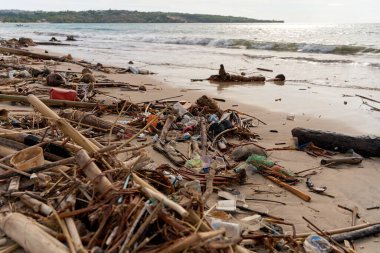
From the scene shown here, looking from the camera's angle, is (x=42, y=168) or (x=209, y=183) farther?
(x=209, y=183)

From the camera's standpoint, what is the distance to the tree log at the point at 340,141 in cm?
530

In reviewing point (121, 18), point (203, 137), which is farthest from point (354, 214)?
point (121, 18)

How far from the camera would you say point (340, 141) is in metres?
5.45

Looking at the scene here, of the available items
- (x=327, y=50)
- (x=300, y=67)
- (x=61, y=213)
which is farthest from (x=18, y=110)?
(x=327, y=50)

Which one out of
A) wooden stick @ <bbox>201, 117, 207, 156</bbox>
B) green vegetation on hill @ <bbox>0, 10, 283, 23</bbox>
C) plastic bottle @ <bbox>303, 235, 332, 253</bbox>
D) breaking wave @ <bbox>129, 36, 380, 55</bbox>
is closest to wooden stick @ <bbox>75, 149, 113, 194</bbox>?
plastic bottle @ <bbox>303, 235, 332, 253</bbox>

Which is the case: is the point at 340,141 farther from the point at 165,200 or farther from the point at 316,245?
the point at 165,200

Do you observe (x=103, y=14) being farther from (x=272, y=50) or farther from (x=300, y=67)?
(x=300, y=67)

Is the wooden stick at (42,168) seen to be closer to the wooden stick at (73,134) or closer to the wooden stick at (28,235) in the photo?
the wooden stick at (73,134)

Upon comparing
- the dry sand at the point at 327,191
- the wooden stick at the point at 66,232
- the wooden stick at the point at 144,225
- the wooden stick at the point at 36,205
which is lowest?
the dry sand at the point at 327,191

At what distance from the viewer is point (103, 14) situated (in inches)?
4732

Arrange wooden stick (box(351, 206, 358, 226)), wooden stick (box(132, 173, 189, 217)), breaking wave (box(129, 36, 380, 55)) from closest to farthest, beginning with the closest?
wooden stick (box(132, 173, 189, 217)), wooden stick (box(351, 206, 358, 226)), breaking wave (box(129, 36, 380, 55))

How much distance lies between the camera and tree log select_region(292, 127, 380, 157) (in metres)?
5.30

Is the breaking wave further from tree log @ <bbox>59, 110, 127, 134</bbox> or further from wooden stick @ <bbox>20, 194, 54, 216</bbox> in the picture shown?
wooden stick @ <bbox>20, 194, 54, 216</bbox>

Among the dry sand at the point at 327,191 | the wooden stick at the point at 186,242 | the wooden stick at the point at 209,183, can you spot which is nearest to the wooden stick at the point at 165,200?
the wooden stick at the point at 186,242
